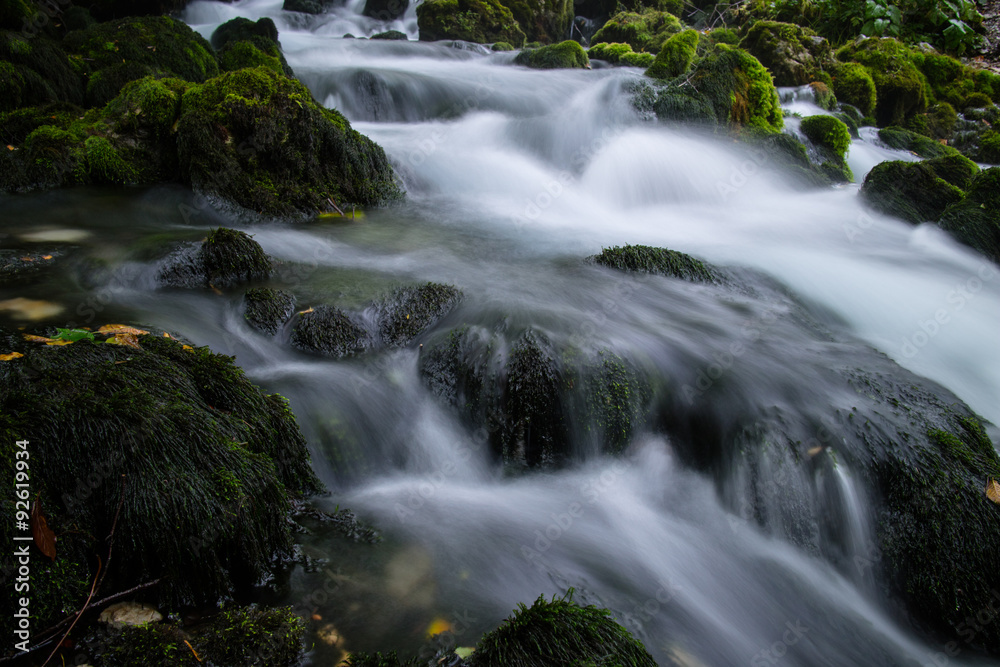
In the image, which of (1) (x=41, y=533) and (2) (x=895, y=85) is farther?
(2) (x=895, y=85)

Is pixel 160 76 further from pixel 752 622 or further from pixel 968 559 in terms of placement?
pixel 968 559

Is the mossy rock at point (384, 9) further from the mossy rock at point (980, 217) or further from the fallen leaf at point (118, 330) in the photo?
the fallen leaf at point (118, 330)

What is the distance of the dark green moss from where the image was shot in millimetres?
6164

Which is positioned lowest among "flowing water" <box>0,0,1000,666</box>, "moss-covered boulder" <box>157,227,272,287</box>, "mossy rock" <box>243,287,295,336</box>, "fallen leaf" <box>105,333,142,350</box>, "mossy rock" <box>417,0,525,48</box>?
"flowing water" <box>0,0,1000,666</box>

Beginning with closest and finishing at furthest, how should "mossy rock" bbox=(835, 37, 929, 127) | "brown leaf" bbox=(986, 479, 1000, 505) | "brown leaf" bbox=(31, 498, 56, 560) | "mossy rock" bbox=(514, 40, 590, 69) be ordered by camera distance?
1. "brown leaf" bbox=(31, 498, 56, 560)
2. "brown leaf" bbox=(986, 479, 1000, 505)
3. "mossy rock" bbox=(514, 40, 590, 69)
4. "mossy rock" bbox=(835, 37, 929, 127)

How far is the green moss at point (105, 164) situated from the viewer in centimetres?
700

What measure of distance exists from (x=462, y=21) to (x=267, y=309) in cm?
1814

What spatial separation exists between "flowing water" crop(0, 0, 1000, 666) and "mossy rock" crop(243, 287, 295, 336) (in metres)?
0.15

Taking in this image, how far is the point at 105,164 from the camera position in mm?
7012

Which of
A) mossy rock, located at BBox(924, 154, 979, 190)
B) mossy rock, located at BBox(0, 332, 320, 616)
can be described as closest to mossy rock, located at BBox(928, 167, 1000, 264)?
mossy rock, located at BBox(924, 154, 979, 190)

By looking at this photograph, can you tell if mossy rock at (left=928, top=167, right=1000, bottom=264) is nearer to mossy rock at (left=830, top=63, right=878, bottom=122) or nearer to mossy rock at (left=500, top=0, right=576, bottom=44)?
mossy rock at (left=830, top=63, right=878, bottom=122)

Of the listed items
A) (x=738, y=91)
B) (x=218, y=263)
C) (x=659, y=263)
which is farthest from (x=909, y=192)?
(x=218, y=263)

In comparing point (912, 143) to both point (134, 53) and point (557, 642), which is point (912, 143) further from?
point (134, 53)

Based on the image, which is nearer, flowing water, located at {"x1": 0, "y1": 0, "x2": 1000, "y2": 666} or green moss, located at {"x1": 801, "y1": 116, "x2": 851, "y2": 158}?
flowing water, located at {"x1": 0, "y1": 0, "x2": 1000, "y2": 666}
